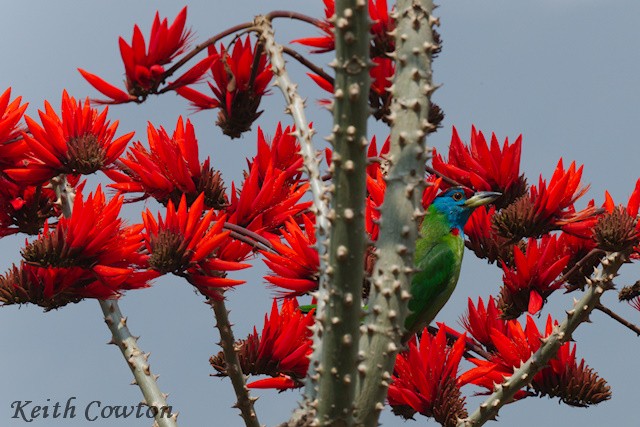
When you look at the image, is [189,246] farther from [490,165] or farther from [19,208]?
[490,165]

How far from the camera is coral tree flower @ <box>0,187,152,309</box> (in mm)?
2773

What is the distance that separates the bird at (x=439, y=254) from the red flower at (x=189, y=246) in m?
0.95

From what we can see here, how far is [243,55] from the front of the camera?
10.2ft

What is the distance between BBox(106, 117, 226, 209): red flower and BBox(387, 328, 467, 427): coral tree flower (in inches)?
31.6

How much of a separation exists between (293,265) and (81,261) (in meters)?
0.62

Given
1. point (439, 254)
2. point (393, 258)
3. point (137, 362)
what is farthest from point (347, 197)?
point (439, 254)

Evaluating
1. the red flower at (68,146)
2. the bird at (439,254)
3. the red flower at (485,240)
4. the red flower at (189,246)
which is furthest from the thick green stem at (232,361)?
the red flower at (485,240)

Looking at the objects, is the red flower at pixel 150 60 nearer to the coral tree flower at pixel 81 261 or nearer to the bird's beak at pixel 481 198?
the coral tree flower at pixel 81 261

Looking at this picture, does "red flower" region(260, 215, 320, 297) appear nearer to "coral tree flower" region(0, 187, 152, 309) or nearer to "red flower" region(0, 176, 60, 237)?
"coral tree flower" region(0, 187, 152, 309)

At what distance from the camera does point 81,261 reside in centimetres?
283

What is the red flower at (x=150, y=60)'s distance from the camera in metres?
3.00

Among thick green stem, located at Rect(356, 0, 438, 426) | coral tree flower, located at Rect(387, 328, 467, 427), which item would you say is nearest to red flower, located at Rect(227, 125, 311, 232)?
coral tree flower, located at Rect(387, 328, 467, 427)

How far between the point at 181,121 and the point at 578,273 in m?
1.49

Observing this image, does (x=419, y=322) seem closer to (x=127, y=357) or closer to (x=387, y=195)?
(x=127, y=357)
